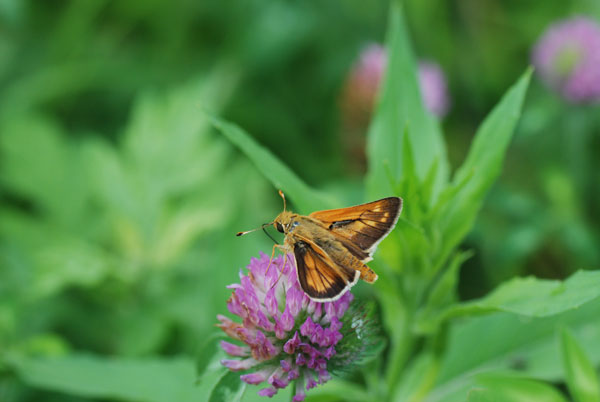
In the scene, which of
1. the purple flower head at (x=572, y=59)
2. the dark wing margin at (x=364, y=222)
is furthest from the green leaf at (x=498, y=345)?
the purple flower head at (x=572, y=59)

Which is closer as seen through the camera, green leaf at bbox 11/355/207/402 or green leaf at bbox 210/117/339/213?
green leaf at bbox 210/117/339/213

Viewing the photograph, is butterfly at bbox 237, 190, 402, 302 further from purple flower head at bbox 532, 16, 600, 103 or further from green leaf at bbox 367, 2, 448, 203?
purple flower head at bbox 532, 16, 600, 103

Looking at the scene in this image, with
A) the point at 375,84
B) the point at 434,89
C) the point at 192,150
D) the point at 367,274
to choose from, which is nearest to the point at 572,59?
the point at 434,89

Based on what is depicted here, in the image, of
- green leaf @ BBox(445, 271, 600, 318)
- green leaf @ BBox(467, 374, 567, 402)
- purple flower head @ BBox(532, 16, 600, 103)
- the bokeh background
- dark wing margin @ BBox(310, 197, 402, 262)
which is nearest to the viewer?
green leaf @ BBox(445, 271, 600, 318)

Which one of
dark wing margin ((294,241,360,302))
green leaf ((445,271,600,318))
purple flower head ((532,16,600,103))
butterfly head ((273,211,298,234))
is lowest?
green leaf ((445,271,600,318))

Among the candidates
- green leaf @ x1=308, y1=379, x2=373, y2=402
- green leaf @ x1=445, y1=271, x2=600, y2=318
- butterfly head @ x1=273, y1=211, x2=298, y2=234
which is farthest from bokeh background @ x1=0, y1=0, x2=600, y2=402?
green leaf @ x1=445, y1=271, x2=600, y2=318

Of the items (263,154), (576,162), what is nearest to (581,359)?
(263,154)

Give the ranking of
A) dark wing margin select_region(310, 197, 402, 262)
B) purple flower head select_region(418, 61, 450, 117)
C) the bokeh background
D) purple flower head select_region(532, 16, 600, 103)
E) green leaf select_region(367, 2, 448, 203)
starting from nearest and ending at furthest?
dark wing margin select_region(310, 197, 402, 262) < green leaf select_region(367, 2, 448, 203) < the bokeh background < purple flower head select_region(532, 16, 600, 103) < purple flower head select_region(418, 61, 450, 117)
